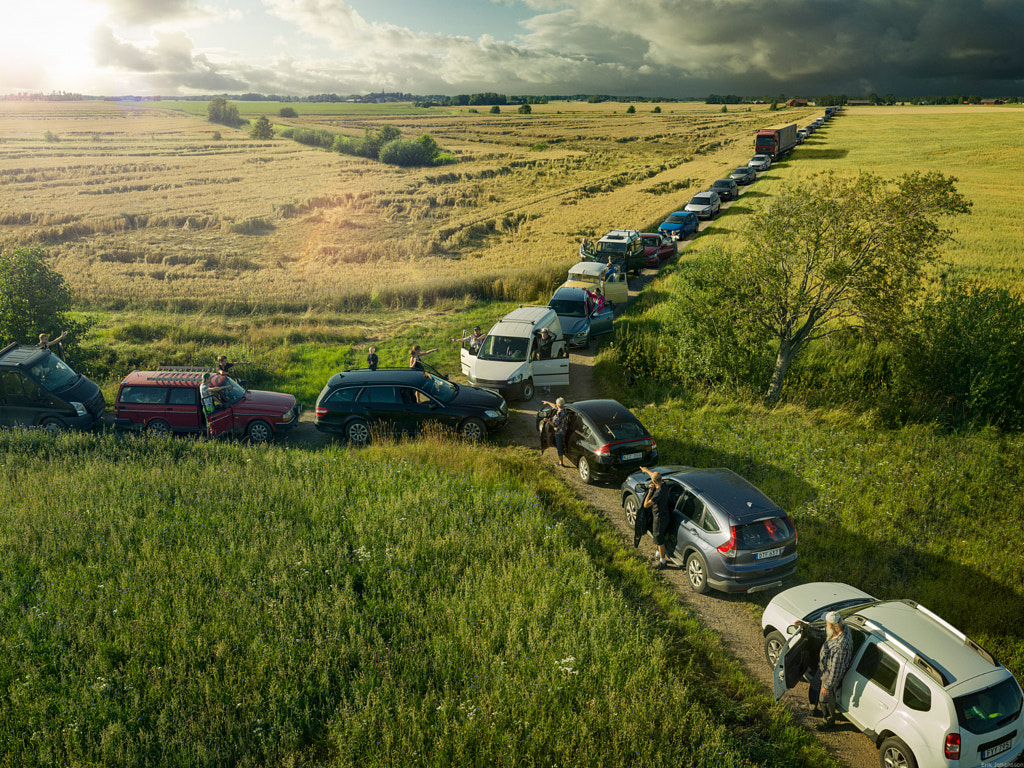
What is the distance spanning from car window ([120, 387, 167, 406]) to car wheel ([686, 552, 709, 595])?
42.0 ft

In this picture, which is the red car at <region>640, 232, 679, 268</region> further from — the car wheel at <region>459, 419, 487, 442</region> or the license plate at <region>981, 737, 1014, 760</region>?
the license plate at <region>981, 737, 1014, 760</region>

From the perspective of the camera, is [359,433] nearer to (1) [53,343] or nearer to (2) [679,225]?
(1) [53,343]

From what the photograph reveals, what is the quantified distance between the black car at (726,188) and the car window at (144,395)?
4105 centimetres

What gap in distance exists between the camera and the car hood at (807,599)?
7945 mm

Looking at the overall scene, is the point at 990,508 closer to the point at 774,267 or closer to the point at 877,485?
the point at 877,485

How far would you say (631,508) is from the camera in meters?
11.3

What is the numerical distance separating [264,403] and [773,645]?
12602mm

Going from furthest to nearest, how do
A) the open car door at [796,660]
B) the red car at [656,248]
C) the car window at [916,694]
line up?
the red car at [656,248] < the open car door at [796,660] < the car window at [916,694]

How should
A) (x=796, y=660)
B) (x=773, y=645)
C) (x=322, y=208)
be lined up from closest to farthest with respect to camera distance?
(x=796, y=660) → (x=773, y=645) → (x=322, y=208)

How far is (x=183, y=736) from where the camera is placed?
18.8 feet

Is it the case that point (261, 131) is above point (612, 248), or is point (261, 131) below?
above

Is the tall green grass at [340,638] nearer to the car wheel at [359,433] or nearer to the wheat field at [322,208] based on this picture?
the car wheel at [359,433]

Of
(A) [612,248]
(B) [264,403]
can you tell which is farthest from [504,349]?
(A) [612,248]

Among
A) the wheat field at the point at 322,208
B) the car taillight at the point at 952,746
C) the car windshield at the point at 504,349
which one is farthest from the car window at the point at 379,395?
the wheat field at the point at 322,208
